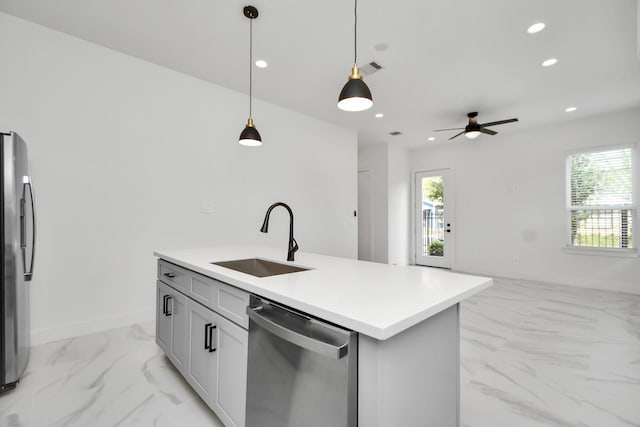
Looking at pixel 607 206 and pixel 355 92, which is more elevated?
pixel 355 92

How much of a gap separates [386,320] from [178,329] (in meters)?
1.61

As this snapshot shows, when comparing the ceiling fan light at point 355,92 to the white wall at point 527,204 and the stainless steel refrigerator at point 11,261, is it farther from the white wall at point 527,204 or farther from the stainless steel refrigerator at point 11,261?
the white wall at point 527,204

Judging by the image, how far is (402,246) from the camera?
22.4 feet

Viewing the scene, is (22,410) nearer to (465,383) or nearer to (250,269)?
(250,269)

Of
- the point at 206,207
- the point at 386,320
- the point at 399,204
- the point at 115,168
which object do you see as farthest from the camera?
the point at 399,204

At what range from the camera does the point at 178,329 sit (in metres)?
1.91

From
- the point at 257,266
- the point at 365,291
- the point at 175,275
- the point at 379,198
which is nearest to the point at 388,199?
the point at 379,198

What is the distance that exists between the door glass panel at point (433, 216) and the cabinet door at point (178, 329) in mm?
5966

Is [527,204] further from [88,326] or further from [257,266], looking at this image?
[88,326]

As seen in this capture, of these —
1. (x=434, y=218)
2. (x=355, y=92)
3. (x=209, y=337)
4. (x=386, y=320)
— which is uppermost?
(x=355, y=92)

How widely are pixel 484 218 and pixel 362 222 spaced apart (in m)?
2.53

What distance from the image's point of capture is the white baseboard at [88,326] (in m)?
2.55

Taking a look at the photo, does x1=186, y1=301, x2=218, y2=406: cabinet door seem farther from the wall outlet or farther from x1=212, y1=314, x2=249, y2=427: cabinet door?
the wall outlet

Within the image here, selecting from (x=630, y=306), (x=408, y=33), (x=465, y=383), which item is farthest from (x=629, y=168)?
(x=465, y=383)
